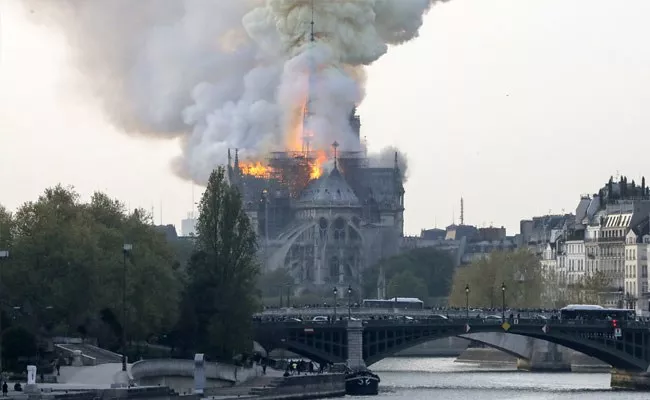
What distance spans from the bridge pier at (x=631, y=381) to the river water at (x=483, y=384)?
0.63m

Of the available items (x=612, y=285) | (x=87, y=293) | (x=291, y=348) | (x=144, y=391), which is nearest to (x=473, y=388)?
(x=291, y=348)

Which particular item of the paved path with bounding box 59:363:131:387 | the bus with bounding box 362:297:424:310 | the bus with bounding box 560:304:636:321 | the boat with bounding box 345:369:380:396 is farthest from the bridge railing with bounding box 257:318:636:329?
the paved path with bounding box 59:363:131:387

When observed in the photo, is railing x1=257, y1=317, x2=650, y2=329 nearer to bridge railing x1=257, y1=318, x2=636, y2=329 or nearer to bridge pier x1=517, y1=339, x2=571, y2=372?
bridge railing x1=257, y1=318, x2=636, y2=329

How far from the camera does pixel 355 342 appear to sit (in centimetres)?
11694

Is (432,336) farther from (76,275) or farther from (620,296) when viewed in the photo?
(620,296)

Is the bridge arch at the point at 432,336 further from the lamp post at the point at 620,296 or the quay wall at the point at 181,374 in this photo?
the lamp post at the point at 620,296

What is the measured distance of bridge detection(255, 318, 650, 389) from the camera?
11581 cm

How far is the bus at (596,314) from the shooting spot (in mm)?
121312

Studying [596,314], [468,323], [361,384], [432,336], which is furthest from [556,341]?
[361,384]

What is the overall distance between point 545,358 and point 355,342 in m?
24.2

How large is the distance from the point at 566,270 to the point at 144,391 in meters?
94.7

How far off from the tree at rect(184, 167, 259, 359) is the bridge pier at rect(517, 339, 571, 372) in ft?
109

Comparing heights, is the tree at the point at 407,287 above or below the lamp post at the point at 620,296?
above

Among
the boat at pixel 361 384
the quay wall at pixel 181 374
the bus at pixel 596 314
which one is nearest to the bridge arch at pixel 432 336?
the bus at pixel 596 314
